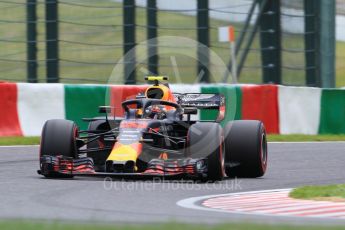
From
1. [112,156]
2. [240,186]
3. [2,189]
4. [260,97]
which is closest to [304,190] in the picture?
[240,186]

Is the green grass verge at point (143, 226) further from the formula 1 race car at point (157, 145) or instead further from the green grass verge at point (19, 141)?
the green grass verge at point (19, 141)

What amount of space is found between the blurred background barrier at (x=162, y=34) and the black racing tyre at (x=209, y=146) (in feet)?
18.1

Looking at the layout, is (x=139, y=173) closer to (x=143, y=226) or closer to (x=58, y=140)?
(x=58, y=140)

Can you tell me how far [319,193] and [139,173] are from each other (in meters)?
2.07

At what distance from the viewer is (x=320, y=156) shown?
48.9 feet

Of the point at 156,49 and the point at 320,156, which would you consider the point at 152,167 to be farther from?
the point at 156,49

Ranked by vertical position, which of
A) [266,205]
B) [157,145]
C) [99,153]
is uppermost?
[157,145]

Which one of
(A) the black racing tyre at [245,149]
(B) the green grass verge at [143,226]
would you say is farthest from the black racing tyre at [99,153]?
(B) the green grass verge at [143,226]

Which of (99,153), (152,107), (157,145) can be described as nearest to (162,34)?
(152,107)

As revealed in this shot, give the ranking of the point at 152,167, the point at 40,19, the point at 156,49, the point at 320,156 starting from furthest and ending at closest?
the point at 156,49, the point at 40,19, the point at 320,156, the point at 152,167

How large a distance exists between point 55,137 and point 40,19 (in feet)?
21.1

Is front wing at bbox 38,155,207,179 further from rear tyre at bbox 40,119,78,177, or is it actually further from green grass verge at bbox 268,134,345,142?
green grass verge at bbox 268,134,345,142

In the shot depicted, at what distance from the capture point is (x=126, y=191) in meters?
10.1

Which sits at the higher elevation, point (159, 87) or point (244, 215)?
point (159, 87)
